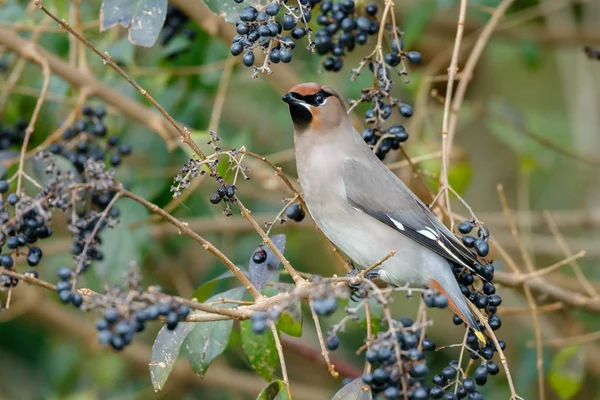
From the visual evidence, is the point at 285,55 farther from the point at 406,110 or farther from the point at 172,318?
the point at 172,318

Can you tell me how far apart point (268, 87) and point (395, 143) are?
2.32 metres

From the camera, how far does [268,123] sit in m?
5.14

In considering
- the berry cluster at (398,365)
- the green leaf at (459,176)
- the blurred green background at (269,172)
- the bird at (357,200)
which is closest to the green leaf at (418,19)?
the blurred green background at (269,172)

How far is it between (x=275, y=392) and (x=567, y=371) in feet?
5.52

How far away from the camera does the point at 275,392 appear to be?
215cm

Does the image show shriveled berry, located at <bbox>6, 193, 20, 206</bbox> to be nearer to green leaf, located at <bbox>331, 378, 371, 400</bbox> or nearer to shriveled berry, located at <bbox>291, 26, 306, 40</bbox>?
shriveled berry, located at <bbox>291, 26, 306, 40</bbox>

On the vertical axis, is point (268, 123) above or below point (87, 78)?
below

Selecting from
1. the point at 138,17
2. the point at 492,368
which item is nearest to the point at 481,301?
the point at 492,368

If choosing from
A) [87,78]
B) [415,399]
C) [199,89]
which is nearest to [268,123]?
[199,89]

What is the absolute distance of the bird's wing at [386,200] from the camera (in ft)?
9.36

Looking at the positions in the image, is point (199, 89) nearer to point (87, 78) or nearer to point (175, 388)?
point (87, 78)

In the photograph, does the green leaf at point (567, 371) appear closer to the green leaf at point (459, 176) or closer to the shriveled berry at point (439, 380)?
the green leaf at point (459, 176)

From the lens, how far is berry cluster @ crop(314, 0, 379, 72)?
281 centimetres

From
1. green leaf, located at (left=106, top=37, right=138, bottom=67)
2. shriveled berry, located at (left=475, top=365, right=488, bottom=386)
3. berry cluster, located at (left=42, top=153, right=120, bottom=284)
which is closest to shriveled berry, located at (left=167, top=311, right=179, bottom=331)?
berry cluster, located at (left=42, top=153, right=120, bottom=284)
